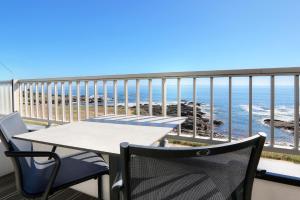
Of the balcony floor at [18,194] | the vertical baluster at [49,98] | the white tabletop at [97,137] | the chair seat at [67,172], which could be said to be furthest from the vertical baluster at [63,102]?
the white tabletop at [97,137]

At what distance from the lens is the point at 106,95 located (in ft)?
9.72

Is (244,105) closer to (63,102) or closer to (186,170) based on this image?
(186,170)

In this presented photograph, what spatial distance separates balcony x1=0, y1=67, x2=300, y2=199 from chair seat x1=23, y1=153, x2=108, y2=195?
2.59 feet

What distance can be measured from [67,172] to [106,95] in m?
1.59

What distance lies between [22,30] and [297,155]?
9715mm

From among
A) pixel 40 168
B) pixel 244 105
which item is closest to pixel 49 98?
pixel 40 168

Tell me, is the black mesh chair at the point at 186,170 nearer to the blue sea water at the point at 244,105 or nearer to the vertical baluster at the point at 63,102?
the blue sea water at the point at 244,105

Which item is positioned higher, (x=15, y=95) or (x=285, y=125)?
(x=15, y=95)

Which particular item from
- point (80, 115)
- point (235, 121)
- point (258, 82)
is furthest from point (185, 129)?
point (80, 115)

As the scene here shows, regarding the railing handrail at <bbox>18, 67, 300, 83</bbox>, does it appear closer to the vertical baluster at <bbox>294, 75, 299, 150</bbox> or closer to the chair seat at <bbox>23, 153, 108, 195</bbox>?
the vertical baluster at <bbox>294, 75, 299, 150</bbox>

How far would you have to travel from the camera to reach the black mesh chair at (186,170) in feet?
2.02

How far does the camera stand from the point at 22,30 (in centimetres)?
802

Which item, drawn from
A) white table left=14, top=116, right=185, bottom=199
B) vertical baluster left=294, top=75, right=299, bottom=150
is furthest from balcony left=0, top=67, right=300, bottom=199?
white table left=14, top=116, right=185, bottom=199

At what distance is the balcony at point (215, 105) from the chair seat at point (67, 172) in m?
0.79
